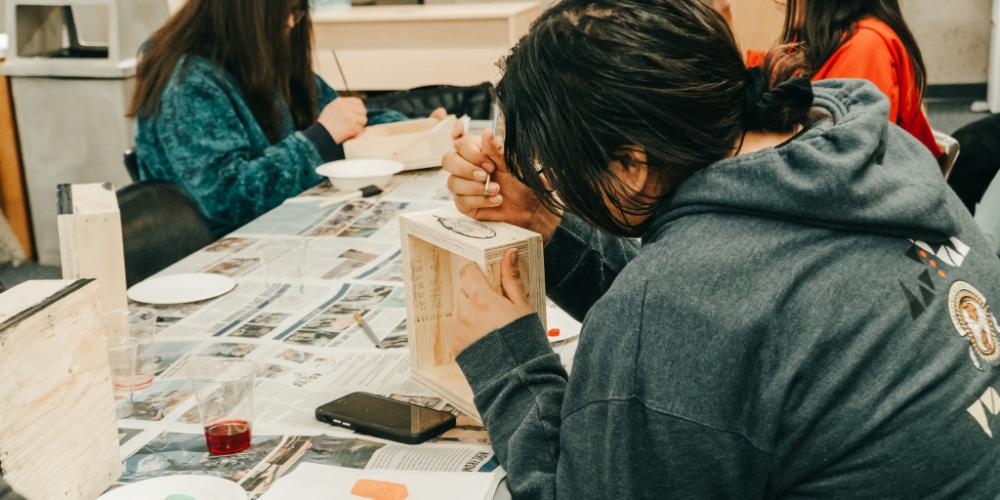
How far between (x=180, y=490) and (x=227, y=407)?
6.2 inches

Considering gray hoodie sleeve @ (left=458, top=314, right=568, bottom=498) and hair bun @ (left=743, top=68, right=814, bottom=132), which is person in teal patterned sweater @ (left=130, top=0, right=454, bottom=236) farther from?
hair bun @ (left=743, top=68, right=814, bottom=132)

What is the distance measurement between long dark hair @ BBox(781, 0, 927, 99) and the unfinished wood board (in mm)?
1858

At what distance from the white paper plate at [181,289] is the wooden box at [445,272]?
537 mm

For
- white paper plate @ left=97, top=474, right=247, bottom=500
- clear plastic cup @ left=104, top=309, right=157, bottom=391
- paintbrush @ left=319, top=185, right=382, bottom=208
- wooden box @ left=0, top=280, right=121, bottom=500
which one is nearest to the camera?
wooden box @ left=0, top=280, right=121, bottom=500

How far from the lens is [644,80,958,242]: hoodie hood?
0.96 meters

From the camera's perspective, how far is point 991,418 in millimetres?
991

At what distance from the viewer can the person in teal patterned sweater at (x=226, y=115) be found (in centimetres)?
266

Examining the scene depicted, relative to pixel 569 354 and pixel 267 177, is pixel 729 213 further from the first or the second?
pixel 267 177

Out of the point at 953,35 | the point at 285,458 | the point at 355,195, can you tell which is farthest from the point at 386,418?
the point at 953,35

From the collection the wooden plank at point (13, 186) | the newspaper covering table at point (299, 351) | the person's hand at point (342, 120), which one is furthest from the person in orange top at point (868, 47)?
the wooden plank at point (13, 186)

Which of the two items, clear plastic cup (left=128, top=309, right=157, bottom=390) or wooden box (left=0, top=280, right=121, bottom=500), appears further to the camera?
clear plastic cup (left=128, top=309, right=157, bottom=390)

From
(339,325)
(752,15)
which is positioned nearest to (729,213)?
(339,325)

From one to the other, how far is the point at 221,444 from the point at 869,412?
78 cm

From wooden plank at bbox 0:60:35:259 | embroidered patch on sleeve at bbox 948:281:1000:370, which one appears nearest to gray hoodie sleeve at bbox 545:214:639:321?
embroidered patch on sleeve at bbox 948:281:1000:370
